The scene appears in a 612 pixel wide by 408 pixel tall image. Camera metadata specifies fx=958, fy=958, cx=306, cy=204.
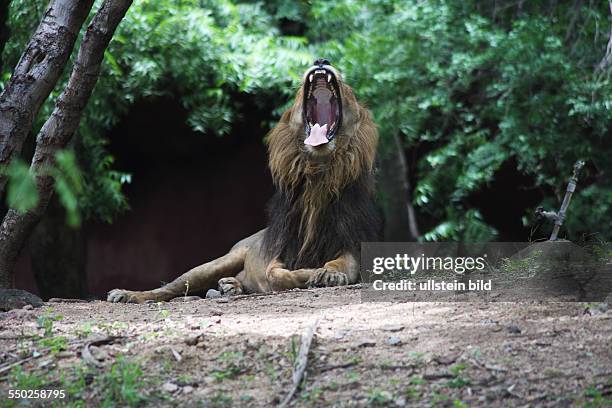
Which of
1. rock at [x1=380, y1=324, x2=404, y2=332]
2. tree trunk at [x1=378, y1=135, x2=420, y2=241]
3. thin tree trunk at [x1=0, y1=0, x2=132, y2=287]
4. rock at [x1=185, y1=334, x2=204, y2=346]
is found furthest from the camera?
tree trunk at [x1=378, y1=135, x2=420, y2=241]

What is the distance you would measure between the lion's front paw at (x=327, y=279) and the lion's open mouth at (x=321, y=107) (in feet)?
3.44

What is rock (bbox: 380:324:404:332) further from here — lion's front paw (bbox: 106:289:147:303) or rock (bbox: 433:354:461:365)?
lion's front paw (bbox: 106:289:147:303)

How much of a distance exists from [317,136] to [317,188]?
401 millimetres

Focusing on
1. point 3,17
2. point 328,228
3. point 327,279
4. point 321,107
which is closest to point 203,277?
point 328,228

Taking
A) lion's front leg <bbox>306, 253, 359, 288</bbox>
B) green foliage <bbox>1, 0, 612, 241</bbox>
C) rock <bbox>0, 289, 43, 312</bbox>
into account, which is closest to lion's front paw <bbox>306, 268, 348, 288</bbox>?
lion's front leg <bbox>306, 253, 359, 288</bbox>

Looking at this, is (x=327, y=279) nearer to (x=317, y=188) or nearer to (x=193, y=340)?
(x=317, y=188)

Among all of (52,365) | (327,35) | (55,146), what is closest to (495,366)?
(52,365)

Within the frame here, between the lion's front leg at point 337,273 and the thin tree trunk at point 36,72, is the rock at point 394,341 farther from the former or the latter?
the thin tree trunk at point 36,72

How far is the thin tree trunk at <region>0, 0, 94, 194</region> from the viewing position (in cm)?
567

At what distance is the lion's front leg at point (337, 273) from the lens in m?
6.80

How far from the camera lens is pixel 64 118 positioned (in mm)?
6184

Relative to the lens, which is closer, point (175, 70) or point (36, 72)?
point (36, 72)

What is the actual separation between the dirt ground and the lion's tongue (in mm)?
2251

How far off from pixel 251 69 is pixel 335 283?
178 inches
